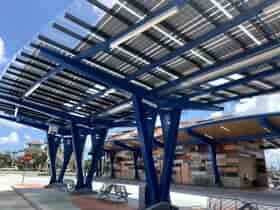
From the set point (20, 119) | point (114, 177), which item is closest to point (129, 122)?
point (20, 119)

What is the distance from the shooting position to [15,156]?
8662 centimetres

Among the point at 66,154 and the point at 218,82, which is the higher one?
the point at 218,82

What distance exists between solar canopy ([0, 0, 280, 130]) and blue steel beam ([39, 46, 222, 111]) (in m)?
0.04

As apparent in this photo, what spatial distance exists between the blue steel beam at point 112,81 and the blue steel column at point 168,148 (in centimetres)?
64

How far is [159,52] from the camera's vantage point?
1052cm

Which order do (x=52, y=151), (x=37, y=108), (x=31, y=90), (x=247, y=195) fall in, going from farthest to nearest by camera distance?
(x=52, y=151)
(x=247, y=195)
(x=37, y=108)
(x=31, y=90)

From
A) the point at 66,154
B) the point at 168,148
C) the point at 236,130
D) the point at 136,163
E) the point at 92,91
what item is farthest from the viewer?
the point at 136,163

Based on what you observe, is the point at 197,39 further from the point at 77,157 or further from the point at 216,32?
the point at 77,157

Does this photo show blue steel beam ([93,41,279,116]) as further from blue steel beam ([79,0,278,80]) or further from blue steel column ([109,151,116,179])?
blue steel column ([109,151,116,179])

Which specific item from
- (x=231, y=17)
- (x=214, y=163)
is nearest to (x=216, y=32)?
(x=231, y=17)

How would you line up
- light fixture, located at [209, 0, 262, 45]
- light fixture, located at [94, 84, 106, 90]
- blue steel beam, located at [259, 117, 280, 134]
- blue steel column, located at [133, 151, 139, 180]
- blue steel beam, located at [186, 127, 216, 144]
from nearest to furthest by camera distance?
light fixture, located at [209, 0, 262, 45], light fixture, located at [94, 84, 106, 90], blue steel beam, located at [259, 117, 280, 134], blue steel beam, located at [186, 127, 216, 144], blue steel column, located at [133, 151, 139, 180]

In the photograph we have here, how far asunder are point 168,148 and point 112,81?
15.1ft

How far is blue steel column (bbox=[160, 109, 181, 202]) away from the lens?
13695mm

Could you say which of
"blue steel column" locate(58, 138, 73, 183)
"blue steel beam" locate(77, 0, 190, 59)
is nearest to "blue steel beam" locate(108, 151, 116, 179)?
"blue steel column" locate(58, 138, 73, 183)
